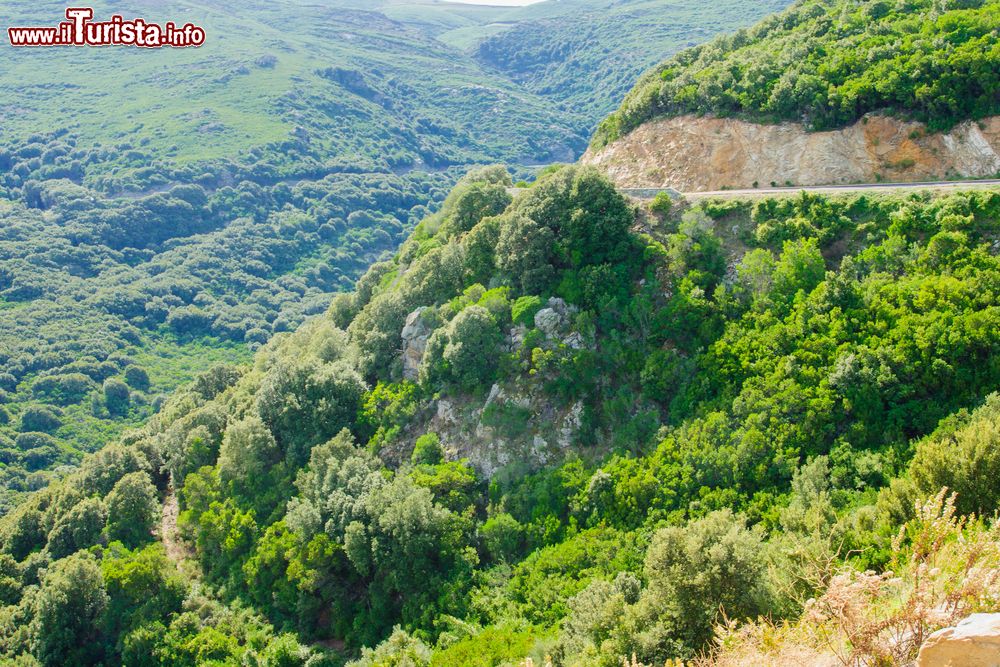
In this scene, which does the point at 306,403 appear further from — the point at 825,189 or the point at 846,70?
the point at 846,70

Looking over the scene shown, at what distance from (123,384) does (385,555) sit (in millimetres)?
89120

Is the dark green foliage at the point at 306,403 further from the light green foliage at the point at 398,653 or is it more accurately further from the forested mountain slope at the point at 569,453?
the light green foliage at the point at 398,653

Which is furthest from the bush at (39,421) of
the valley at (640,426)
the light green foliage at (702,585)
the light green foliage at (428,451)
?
the light green foliage at (702,585)

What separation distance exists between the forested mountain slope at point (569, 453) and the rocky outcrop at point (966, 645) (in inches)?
226

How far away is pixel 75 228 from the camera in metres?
156

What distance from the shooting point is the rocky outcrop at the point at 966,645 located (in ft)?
44.9

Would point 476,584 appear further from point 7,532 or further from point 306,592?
point 7,532

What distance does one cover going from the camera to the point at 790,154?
1764 inches

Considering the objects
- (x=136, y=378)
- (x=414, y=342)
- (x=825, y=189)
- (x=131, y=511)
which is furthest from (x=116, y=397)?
(x=825, y=189)

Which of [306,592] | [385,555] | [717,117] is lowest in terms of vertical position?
[306,592]

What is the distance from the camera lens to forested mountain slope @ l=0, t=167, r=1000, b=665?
28.3m

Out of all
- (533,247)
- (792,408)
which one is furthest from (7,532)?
(792,408)

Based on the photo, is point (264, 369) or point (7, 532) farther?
point (264, 369)

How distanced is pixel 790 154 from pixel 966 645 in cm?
3594
